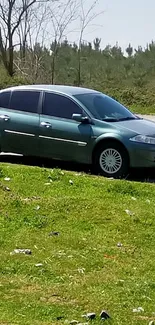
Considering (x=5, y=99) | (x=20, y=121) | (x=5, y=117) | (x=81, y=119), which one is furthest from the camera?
(x=5, y=99)

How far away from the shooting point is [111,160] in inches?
412

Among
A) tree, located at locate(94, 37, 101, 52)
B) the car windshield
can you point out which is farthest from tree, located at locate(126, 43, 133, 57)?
the car windshield

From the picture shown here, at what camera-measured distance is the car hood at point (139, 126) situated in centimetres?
1046

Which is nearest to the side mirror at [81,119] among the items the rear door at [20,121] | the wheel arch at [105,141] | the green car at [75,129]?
the green car at [75,129]

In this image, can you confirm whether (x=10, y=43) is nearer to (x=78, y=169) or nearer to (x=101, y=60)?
(x=101, y=60)

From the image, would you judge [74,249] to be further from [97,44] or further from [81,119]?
[97,44]

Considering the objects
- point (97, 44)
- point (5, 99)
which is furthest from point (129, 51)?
point (5, 99)

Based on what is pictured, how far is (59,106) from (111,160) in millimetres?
1470

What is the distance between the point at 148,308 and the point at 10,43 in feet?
81.0

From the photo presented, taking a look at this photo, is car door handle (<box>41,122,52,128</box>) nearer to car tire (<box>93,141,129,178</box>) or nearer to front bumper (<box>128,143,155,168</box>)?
car tire (<box>93,141,129,178</box>)

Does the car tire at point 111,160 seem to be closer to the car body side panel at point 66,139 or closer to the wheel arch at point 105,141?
the wheel arch at point 105,141

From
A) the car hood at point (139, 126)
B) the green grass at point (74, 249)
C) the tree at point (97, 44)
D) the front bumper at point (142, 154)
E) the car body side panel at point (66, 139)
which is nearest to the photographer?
the green grass at point (74, 249)

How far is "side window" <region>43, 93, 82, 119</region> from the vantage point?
10.9 m

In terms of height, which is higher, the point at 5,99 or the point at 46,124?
the point at 5,99
